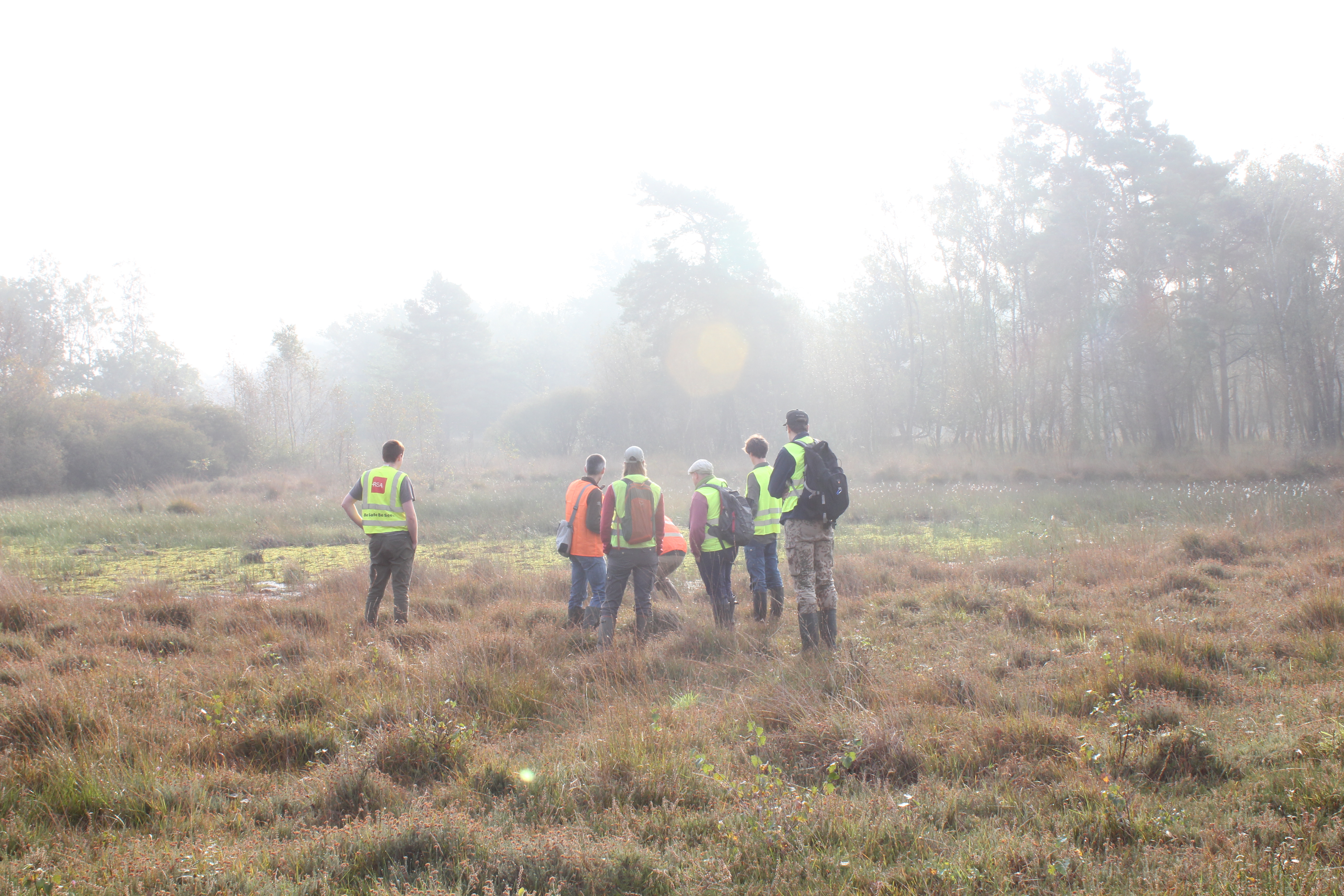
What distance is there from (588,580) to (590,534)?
2.01 ft

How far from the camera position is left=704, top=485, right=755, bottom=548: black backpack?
273 inches

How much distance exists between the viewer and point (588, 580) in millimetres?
7352

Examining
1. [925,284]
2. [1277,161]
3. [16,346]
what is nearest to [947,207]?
[925,284]

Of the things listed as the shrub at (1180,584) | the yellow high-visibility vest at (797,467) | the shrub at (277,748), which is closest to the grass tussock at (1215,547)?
the shrub at (1180,584)

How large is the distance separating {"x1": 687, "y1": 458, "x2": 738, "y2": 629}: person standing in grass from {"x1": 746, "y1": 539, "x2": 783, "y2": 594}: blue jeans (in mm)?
383

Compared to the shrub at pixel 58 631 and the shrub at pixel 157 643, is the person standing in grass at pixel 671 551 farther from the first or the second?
the shrub at pixel 58 631

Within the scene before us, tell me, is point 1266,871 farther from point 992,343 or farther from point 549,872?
point 992,343

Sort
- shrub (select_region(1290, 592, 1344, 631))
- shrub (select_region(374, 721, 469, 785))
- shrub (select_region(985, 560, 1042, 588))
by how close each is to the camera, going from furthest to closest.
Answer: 1. shrub (select_region(985, 560, 1042, 588))
2. shrub (select_region(1290, 592, 1344, 631))
3. shrub (select_region(374, 721, 469, 785))

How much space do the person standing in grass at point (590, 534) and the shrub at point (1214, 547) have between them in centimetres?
787

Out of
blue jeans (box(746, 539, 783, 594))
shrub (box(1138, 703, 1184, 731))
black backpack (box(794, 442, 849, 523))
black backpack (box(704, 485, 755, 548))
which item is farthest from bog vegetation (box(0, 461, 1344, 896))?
black backpack (box(794, 442, 849, 523))

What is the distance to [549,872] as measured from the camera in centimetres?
279

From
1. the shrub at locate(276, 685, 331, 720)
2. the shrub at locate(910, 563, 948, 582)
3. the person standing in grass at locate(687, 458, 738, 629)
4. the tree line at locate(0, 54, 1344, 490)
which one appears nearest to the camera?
the shrub at locate(276, 685, 331, 720)

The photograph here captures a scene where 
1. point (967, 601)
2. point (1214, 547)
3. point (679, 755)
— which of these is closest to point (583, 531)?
point (679, 755)

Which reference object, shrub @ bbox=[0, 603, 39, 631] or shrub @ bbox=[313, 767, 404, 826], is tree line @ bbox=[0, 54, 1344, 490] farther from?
shrub @ bbox=[313, 767, 404, 826]
